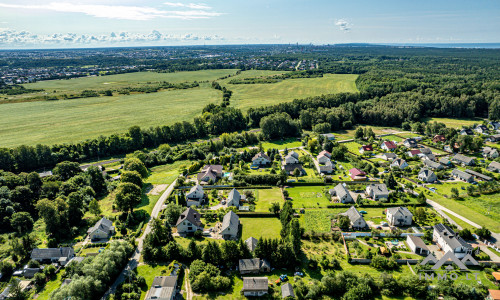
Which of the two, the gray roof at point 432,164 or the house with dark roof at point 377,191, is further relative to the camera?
the gray roof at point 432,164

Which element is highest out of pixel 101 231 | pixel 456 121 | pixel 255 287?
pixel 456 121

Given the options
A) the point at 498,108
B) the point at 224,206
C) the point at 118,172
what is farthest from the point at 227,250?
the point at 498,108

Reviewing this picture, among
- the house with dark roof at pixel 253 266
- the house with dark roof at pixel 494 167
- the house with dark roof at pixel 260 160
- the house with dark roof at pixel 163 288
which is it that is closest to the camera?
the house with dark roof at pixel 163 288

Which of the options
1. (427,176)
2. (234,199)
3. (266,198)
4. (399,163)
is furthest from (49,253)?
(399,163)

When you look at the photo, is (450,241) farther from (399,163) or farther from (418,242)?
(399,163)

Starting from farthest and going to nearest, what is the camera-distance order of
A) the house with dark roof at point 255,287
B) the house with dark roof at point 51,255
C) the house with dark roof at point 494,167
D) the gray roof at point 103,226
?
1. the house with dark roof at point 494,167
2. the gray roof at point 103,226
3. the house with dark roof at point 51,255
4. the house with dark roof at point 255,287

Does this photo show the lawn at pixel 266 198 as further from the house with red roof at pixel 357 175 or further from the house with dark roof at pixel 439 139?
the house with dark roof at pixel 439 139

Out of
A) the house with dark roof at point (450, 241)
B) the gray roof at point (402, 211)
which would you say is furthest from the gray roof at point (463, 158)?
the house with dark roof at point (450, 241)

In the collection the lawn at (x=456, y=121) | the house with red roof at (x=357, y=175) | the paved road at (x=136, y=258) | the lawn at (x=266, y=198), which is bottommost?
the paved road at (x=136, y=258)
